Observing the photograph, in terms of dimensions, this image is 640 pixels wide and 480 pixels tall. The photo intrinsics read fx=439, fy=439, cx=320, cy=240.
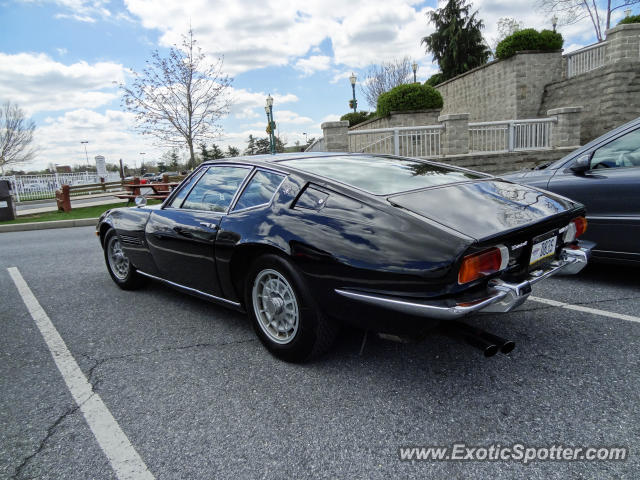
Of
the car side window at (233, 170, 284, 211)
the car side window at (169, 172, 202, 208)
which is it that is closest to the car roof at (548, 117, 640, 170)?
the car side window at (233, 170, 284, 211)

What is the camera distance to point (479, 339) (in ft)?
7.29

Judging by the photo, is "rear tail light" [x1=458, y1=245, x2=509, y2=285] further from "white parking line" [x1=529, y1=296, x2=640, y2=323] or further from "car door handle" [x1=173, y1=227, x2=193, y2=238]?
"car door handle" [x1=173, y1=227, x2=193, y2=238]

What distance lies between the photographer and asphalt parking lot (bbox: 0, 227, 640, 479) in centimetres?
192

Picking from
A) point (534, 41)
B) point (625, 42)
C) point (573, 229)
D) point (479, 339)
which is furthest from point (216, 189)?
point (534, 41)

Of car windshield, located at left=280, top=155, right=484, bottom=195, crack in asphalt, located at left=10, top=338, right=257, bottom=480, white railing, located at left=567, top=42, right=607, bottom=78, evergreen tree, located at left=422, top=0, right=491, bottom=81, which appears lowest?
crack in asphalt, located at left=10, top=338, right=257, bottom=480

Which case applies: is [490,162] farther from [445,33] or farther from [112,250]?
[445,33]

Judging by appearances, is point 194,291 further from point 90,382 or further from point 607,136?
point 607,136

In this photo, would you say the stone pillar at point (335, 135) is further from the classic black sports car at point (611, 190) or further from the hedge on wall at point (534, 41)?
the classic black sports car at point (611, 190)

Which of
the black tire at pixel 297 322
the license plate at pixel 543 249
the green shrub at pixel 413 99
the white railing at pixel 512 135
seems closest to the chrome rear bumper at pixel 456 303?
the license plate at pixel 543 249

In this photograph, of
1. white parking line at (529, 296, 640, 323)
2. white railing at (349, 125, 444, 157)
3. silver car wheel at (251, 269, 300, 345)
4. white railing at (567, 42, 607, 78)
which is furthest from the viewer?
white railing at (567, 42, 607, 78)

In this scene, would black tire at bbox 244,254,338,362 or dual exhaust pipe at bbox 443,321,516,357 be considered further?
black tire at bbox 244,254,338,362

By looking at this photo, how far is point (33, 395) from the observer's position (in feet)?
8.50

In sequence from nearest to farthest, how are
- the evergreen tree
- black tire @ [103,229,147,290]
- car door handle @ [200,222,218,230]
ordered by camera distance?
car door handle @ [200,222,218,230] → black tire @ [103,229,147,290] → the evergreen tree

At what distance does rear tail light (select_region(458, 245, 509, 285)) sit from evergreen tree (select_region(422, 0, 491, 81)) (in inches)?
1189
